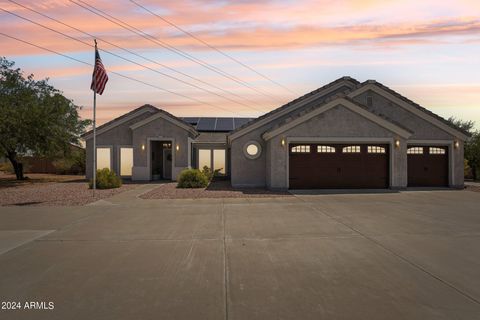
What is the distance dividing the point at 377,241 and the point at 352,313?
3.78m

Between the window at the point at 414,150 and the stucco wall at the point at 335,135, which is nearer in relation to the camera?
the stucco wall at the point at 335,135

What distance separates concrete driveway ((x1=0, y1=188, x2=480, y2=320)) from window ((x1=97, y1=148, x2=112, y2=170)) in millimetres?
14796

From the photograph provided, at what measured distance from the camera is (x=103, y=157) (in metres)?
25.9

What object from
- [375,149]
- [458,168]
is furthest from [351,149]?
[458,168]

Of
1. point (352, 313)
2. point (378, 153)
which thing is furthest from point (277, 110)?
point (352, 313)

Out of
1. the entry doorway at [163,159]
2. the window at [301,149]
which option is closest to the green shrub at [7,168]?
the entry doorway at [163,159]

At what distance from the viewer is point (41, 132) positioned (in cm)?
2344

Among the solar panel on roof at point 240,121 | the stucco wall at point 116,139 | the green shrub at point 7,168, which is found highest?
the solar panel on roof at point 240,121

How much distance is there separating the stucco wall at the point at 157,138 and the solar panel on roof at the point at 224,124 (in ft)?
27.7

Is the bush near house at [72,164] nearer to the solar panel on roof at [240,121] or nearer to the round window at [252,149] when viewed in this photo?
the solar panel on roof at [240,121]

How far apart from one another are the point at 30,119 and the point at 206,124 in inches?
612

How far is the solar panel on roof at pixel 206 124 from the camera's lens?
3297 centimetres

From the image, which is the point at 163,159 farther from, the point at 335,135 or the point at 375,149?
the point at 375,149

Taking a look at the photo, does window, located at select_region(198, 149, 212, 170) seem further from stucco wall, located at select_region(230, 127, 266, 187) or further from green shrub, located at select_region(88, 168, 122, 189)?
green shrub, located at select_region(88, 168, 122, 189)
